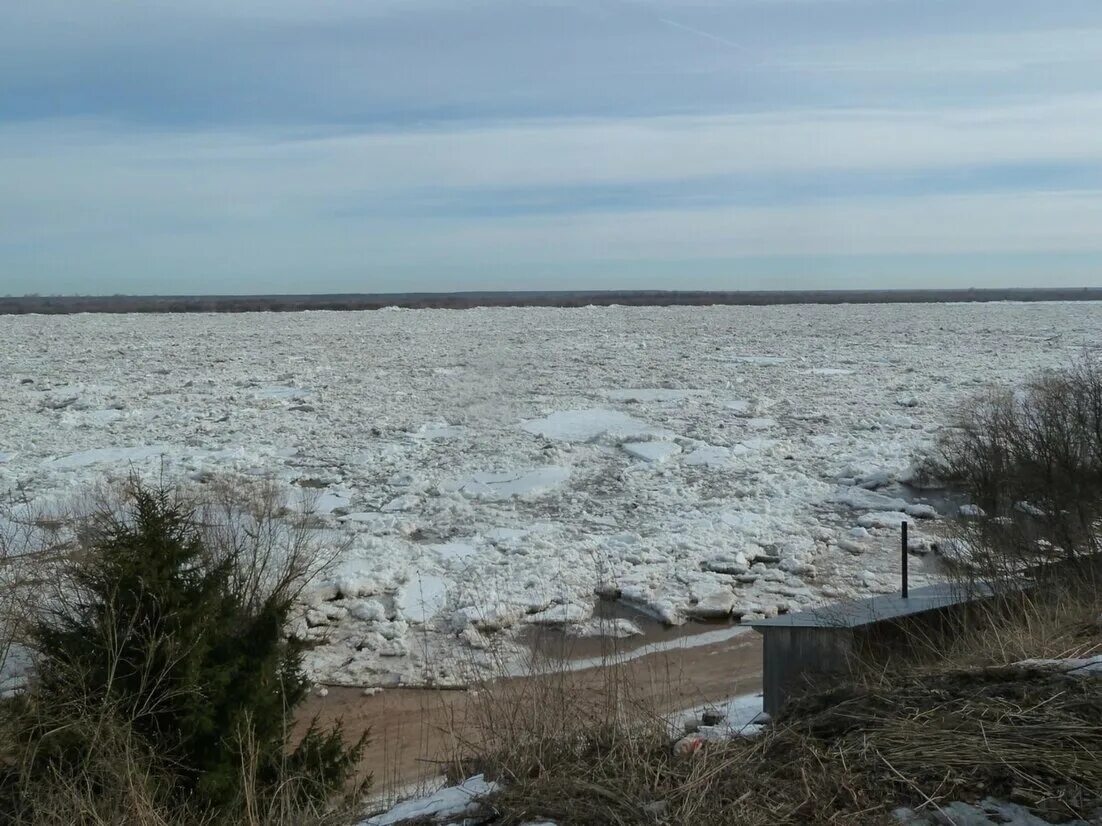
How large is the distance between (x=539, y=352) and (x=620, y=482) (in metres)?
19.4

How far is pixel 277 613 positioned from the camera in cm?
626

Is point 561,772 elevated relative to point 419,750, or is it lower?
elevated

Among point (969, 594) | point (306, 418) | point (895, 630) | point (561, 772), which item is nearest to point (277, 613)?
point (561, 772)

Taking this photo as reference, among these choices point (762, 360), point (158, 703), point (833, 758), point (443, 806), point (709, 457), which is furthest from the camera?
point (762, 360)

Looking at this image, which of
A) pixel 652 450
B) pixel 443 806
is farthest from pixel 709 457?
pixel 443 806

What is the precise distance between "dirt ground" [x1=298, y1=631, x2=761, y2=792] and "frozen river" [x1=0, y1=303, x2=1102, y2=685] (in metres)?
0.38

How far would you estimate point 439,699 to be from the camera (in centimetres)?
714

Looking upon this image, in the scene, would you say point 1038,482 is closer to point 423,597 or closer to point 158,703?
point 423,597

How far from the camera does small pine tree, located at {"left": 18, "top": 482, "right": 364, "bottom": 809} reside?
533 cm

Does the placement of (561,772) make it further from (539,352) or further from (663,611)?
(539,352)

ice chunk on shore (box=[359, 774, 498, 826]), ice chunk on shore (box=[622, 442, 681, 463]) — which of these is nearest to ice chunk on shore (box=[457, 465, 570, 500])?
ice chunk on shore (box=[622, 442, 681, 463])

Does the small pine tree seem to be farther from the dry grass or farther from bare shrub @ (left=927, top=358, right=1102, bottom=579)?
bare shrub @ (left=927, top=358, right=1102, bottom=579)

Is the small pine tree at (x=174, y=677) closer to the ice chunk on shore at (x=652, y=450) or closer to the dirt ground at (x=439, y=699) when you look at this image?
the dirt ground at (x=439, y=699)

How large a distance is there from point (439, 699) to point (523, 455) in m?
10.5
